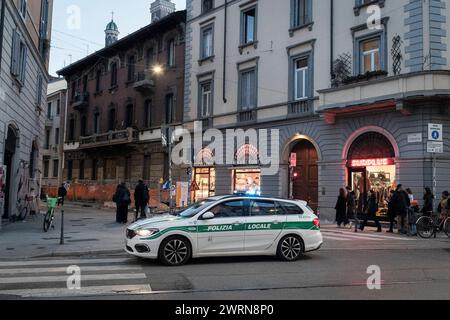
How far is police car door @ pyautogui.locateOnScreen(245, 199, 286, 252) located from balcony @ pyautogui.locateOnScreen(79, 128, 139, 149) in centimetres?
2632

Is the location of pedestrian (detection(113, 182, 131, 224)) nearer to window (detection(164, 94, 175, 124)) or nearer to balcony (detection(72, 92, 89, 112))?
window (detection(164, 94, 175, 124))

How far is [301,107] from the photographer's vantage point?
928 inches

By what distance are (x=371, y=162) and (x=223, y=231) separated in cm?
1192

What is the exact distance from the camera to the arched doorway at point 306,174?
23.5m

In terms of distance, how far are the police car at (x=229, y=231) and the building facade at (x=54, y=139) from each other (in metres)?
41.4

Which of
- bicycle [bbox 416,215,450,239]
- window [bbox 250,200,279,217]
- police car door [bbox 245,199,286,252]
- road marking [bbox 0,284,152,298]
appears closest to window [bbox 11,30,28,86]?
window [bbox 250,200,279,217]

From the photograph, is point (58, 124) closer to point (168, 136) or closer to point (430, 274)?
point (168, 136)

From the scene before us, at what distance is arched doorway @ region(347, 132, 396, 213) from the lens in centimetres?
2002

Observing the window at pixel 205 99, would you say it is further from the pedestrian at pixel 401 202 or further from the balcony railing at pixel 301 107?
the pedestrian at pixel 401 202

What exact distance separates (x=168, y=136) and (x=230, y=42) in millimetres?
12118

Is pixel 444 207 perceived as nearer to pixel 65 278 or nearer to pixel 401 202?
pixel 401 202

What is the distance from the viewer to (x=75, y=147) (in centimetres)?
4641

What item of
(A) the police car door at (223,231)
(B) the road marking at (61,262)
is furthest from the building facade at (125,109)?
(A) the police car door at (223,231)
